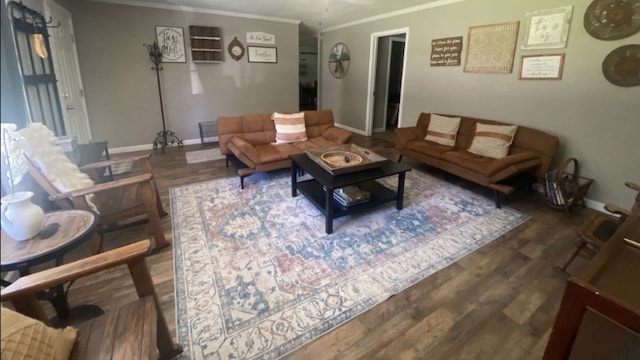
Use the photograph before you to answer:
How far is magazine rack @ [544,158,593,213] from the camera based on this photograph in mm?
2822

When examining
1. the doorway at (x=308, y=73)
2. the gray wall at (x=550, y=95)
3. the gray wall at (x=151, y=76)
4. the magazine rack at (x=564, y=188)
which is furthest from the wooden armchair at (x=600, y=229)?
the doorway at (x=308, y=73)

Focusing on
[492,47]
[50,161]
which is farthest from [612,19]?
[50,161]

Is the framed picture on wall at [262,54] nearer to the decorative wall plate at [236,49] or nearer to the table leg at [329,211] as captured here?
the decorative wall plate at [236,49]

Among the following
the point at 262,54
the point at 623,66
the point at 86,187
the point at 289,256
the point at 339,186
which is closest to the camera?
the point at 86,187

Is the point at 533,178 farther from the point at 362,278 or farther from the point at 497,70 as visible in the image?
Result: the point at 362,278

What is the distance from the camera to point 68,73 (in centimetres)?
385

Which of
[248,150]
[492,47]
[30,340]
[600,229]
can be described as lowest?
[600,229]

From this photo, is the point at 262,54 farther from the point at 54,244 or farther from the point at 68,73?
the point at 54,244

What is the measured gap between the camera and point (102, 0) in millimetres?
4266

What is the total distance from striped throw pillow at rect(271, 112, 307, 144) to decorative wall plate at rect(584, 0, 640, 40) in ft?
10.4

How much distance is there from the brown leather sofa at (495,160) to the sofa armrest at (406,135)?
20 mm

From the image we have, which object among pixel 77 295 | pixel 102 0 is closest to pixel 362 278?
pixel 77 295

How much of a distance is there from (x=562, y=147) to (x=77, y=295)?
177 inches

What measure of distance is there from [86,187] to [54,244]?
2.93 feet
